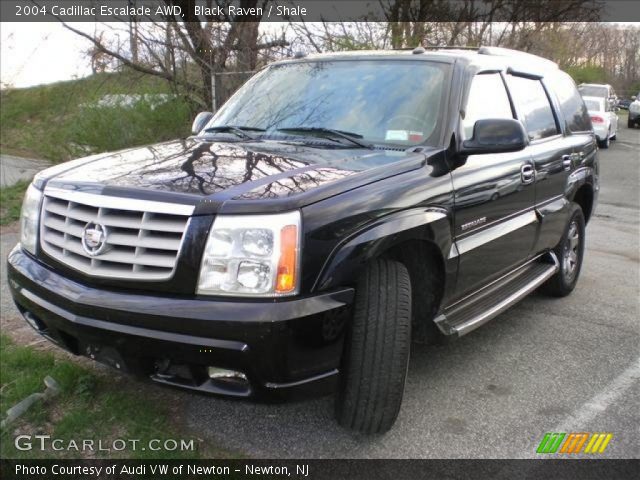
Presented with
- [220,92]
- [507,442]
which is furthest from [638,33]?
[507,442]

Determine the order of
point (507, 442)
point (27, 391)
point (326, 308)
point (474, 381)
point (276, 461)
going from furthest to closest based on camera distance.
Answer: point (474, 381) < point (27, 391) < point (507, 442) < point (276, 461) < point (326, 308)

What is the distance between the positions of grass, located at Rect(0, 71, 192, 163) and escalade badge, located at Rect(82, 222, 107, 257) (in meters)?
6.26

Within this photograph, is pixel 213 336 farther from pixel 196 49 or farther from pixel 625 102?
pixel 625 102

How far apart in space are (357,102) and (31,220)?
1.87 metres

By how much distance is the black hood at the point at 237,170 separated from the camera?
8.25 feet

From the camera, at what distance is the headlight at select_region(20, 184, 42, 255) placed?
9.76ft

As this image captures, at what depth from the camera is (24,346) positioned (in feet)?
12.5

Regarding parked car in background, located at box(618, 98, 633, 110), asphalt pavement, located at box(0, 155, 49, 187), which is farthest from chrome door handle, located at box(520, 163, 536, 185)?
parked car in background, located at box(618, 98, 633, 110)

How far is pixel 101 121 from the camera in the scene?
27.9ft

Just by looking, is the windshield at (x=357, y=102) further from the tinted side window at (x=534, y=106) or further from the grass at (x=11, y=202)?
the grass at (x=11, y=202)

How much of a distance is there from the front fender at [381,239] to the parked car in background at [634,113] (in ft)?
83.9

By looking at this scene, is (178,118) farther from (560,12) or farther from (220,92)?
(560,12)

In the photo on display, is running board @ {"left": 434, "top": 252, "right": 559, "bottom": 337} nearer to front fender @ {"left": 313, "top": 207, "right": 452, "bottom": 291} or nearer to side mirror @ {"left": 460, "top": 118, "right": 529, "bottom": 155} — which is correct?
front fender @ {"left": 313, "top": 207, "right": 452, "bottom": 291}

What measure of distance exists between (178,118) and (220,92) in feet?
2.42
